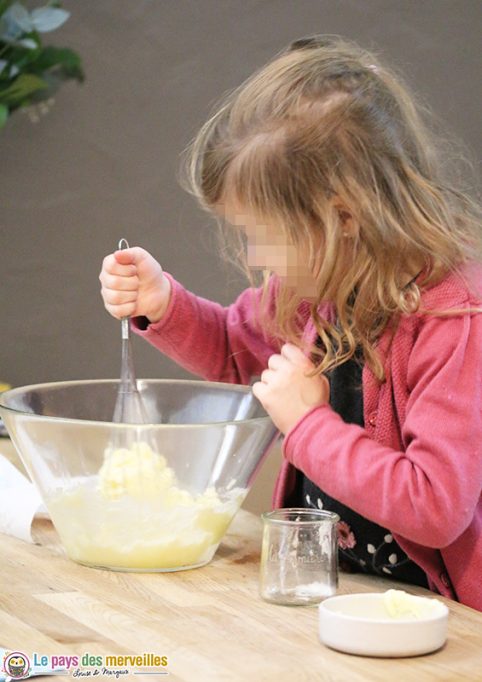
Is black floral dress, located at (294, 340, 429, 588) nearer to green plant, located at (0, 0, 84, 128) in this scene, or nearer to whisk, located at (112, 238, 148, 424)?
whisk, located at (112, 238, 148, 424)

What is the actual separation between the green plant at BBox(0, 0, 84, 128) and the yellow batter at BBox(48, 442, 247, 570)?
1.28 meters

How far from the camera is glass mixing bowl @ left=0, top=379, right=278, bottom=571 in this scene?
1.08 meters

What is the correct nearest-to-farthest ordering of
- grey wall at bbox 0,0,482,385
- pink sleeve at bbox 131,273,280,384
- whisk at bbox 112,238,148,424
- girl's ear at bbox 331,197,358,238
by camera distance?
girl's ear at bbox 331,197,358,238, whisk at bbox 112,238,148,424, pink sleeve at bbox 131,273,280,384, grey wall at bbox 0,0,482,385

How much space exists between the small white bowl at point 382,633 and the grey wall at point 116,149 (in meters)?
1.63

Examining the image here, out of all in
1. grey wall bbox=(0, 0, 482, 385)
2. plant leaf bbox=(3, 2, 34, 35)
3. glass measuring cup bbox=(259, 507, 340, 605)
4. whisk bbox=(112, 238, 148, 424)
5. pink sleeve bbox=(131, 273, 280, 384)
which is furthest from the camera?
grey wall bbox=(0, 0, 482, 385)

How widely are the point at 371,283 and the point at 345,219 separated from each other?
0.07 meters

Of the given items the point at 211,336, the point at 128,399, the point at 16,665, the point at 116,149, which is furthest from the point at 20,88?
the point at 16,665

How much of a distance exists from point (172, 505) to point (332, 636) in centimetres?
30

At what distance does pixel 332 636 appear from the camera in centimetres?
84

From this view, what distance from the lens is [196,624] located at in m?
0.91

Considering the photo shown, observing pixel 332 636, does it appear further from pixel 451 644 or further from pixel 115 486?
pixel 115 486

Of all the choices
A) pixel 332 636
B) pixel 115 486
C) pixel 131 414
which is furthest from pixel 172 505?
pixel 332 636

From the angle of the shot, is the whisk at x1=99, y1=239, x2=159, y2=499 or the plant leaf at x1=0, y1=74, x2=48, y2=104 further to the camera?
the plant leaf at x1=0, y1=74, x2=48, y2=104

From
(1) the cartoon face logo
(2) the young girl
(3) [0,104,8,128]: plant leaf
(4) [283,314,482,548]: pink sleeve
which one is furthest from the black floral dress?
(3) [0,104,8,128]: plant leaf
